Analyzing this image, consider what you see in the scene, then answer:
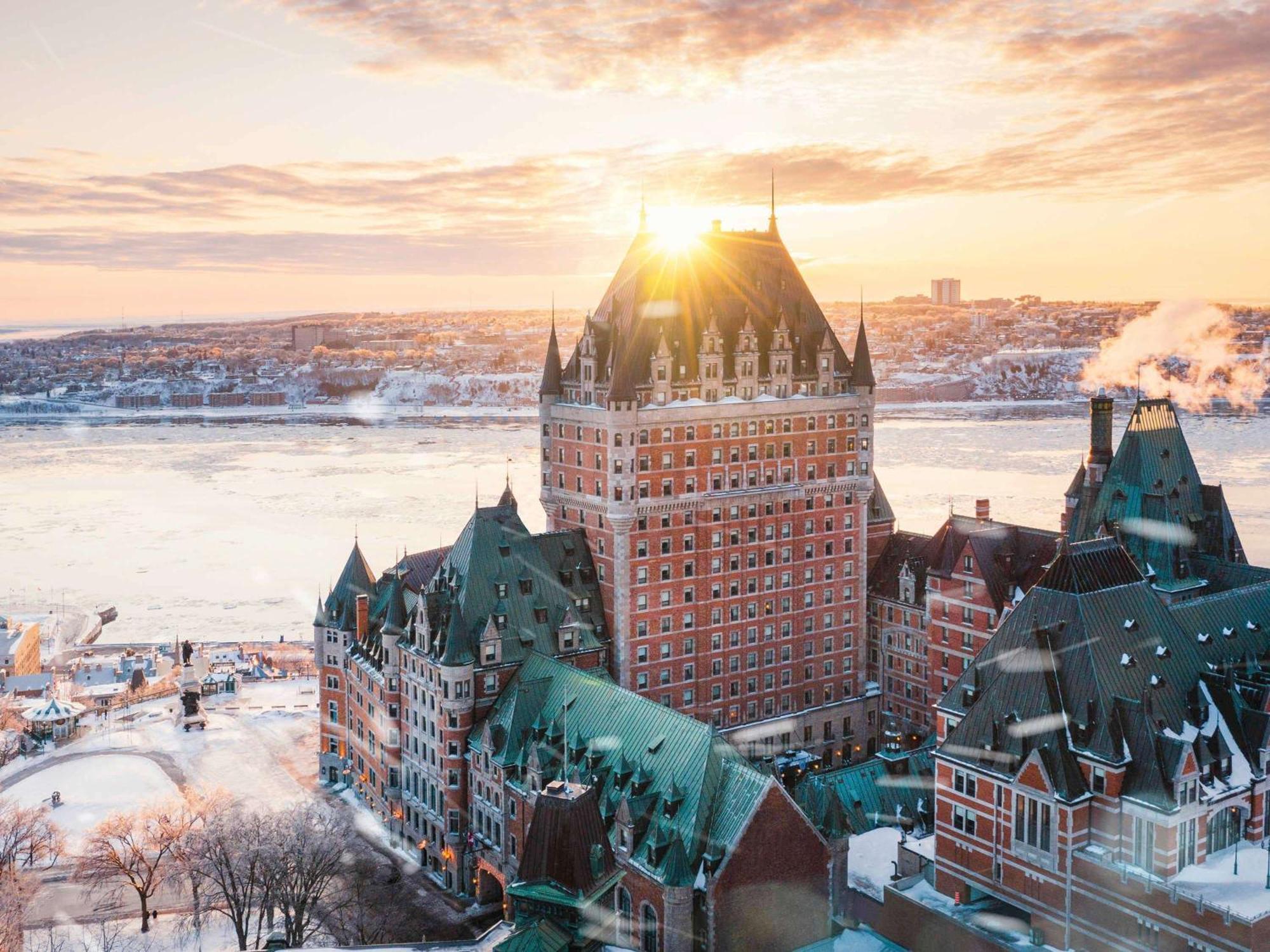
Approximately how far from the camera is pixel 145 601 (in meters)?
150

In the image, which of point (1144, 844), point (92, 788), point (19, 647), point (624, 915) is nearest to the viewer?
point (1144, 844)

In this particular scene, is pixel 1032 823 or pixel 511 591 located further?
pixel 511 591

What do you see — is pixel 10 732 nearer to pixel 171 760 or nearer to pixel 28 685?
pixel 171 760

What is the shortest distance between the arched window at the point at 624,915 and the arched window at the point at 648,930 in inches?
31.3

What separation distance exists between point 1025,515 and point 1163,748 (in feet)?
372

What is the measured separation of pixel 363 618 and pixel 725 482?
28050 millimetres

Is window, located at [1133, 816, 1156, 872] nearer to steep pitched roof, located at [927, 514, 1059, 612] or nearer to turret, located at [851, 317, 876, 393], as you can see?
steep pitched roof, located at [927, 514, 1059, 612]

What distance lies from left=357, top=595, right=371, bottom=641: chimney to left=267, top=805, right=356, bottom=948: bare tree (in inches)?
564

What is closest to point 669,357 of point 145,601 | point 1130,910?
point 1130,910

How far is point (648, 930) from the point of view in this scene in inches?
2212

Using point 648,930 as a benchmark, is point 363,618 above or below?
above

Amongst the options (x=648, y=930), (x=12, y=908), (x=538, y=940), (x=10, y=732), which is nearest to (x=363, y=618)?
(x=12, y=908)

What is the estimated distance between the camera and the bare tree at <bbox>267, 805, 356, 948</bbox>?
65.1 m

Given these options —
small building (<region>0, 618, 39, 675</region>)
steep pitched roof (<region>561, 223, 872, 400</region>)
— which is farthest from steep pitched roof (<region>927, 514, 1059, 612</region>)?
small building (<region>0, 618, 39, 675</region>)
